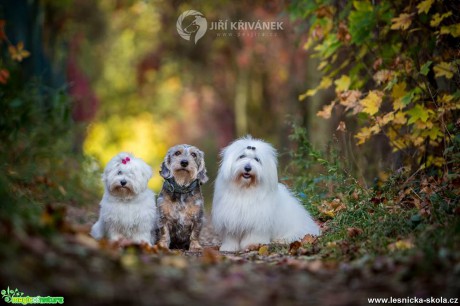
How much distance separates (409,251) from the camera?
4.68 metres

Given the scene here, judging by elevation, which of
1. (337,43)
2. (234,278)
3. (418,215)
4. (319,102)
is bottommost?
(234,278)

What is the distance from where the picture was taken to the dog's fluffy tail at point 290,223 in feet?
22.4

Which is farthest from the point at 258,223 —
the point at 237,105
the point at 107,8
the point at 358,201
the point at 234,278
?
the point at 107,8

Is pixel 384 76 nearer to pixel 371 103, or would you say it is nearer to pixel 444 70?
pixel 371 103

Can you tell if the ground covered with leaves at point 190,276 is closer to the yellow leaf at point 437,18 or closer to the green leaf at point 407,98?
the green leaf at point 407,98

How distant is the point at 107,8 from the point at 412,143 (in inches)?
665

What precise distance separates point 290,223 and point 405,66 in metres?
2.55

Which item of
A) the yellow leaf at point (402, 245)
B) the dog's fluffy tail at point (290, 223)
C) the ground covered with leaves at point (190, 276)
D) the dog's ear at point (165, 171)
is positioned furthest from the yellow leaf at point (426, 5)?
the ground covered with leaves at point (190, 276)

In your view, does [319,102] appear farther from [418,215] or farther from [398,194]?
[418,215]

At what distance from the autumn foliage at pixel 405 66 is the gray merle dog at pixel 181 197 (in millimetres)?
2036

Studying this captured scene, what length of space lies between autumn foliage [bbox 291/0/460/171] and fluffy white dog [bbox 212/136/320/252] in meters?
1.55

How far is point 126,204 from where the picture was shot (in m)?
6.34

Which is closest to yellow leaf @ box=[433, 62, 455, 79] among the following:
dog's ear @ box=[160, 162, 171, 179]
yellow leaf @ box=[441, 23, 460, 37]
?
yellow leaf @ box=[441, 23, 460, 37]

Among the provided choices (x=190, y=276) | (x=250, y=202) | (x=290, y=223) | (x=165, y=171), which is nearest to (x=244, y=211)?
(x=250, y=202)
